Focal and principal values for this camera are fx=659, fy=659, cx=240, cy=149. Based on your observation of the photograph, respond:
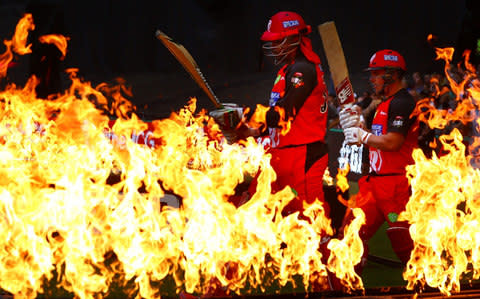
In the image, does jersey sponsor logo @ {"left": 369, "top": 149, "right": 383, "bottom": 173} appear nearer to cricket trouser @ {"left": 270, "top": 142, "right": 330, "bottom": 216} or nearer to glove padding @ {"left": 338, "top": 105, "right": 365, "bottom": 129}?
glove padding @ {"left": 338, "top": 105, "right": 365, "bottom": 129}

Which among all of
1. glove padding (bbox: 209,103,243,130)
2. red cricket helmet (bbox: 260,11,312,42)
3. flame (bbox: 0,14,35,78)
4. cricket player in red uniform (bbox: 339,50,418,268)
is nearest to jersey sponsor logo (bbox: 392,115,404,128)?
cricket player in red uniform (bbox: 339,50,418,268)

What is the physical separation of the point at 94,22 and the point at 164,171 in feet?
42.1

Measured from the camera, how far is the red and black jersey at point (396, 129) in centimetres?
484

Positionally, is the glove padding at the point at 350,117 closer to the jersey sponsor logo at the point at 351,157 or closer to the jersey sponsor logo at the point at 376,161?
the jersey sponsor logo at the point at 376,161

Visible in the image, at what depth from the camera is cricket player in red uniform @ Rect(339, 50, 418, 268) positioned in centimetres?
480

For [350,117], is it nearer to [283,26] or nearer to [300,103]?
[300,103]

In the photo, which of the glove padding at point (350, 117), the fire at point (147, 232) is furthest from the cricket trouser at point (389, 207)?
the glove padding at point (350, 117)

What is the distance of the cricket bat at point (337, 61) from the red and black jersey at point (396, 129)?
29cm

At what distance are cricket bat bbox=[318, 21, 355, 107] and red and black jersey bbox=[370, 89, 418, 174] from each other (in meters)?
0.29

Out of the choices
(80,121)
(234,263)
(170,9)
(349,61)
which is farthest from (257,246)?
(170,9)

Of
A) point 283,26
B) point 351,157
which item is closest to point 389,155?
point 283,26

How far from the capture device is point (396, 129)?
4.81 m

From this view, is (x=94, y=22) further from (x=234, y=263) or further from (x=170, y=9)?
(x=234, y=263)

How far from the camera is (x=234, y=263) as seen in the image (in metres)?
4.50
